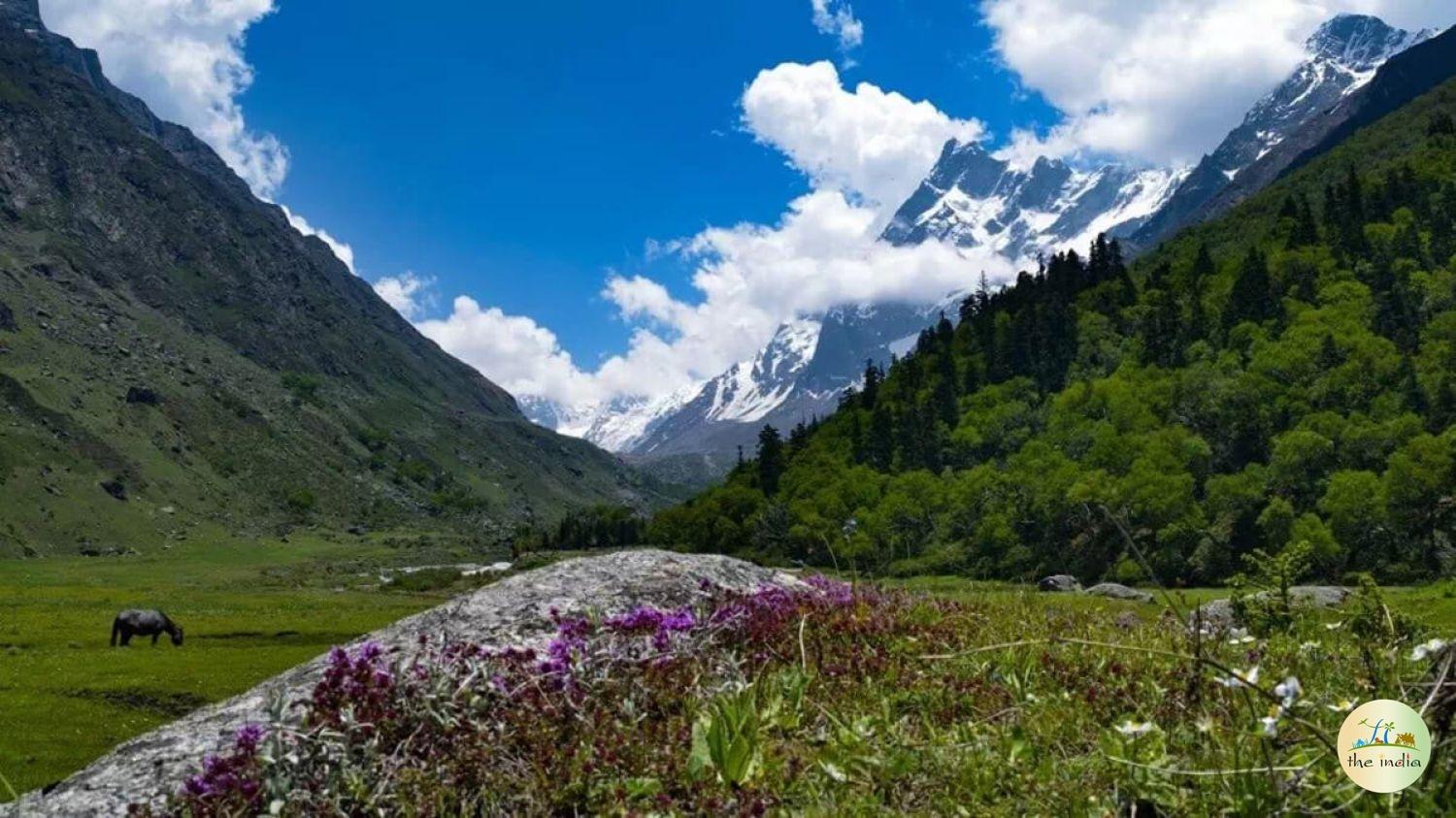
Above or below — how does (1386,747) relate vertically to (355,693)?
above

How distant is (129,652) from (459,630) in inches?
2287

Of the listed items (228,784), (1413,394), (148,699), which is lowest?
(148,699)

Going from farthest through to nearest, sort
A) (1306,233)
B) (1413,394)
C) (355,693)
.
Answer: (1306,233) < (1413,394) < (355,693)

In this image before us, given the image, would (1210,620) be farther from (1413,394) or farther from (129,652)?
(1413,394)

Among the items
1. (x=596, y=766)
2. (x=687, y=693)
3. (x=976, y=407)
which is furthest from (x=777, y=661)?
(x=976, y=407)

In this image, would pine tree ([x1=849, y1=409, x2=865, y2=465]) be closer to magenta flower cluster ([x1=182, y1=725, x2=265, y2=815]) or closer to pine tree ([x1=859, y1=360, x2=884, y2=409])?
pine tree ([x1=859, y1=360, x2=884, y2=409])

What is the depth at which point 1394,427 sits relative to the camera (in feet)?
343

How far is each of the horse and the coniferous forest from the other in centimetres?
5193

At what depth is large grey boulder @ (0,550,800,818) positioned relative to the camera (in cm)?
607

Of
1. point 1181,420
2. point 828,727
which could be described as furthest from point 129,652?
point 1181,420

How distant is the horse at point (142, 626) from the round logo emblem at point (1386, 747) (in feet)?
225

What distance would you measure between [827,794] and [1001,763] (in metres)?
0.94

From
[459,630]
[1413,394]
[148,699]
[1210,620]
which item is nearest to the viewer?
[459,630]

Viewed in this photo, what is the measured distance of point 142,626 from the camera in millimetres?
59250
